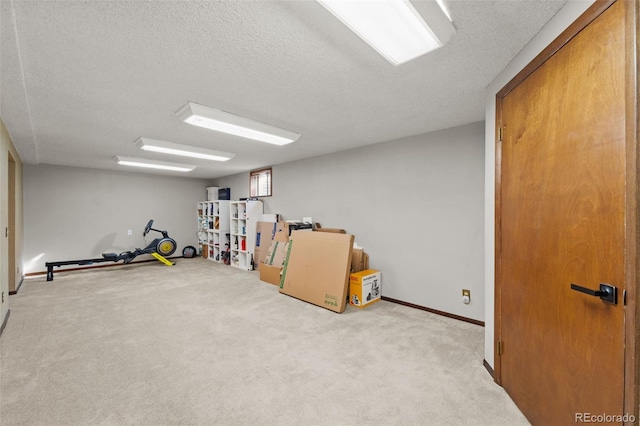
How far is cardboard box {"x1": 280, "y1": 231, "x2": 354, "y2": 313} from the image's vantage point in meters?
3.44

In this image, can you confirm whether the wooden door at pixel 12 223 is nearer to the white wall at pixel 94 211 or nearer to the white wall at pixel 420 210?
the white wall at pixel 94 211

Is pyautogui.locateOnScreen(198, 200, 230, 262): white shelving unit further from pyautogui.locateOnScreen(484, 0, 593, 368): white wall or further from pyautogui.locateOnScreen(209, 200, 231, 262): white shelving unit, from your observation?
pyautogui.locateOnScreen(484, 0, 593, 368): white wall

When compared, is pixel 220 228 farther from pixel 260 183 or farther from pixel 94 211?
pixel 94 211

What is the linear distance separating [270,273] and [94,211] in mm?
4770

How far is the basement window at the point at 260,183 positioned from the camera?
19.6ft

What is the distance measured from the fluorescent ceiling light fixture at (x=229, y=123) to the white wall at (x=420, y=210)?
4.44 ft

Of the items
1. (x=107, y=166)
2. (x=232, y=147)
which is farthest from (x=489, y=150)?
(x=107, y=166)

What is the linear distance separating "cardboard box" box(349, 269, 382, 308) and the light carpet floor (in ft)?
0.45

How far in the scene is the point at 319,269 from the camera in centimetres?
373

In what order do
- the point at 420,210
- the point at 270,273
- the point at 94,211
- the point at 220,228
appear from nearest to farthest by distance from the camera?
the point at 420,210, the point at 270,273, the point at 94,211, the point at 220,228

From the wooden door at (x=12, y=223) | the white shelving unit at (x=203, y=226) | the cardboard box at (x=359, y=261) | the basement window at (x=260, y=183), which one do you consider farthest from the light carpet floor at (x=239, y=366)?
the white shelving unit at (x=203, y=226)

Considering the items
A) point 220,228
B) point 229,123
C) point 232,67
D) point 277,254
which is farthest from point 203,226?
point 232,67

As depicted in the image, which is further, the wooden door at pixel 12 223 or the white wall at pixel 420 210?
the wooden door at pixel 12 223

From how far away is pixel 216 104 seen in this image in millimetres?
2428
